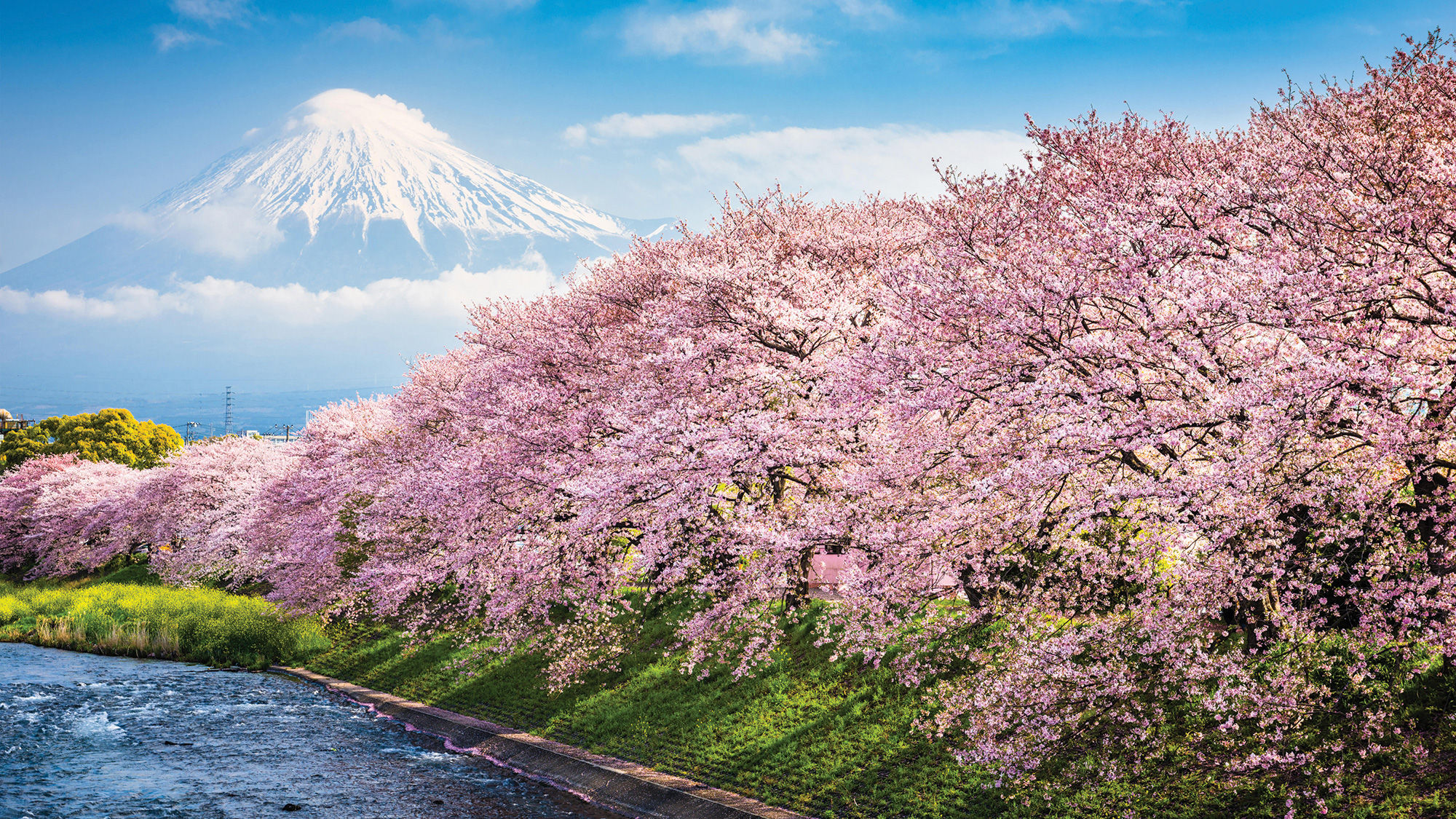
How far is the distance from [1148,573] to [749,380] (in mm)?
9490

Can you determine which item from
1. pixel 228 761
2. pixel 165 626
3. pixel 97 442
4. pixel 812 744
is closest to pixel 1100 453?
pixel 812 744

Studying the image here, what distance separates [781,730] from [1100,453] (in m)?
7.44

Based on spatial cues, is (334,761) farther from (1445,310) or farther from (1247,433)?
(1445,310)

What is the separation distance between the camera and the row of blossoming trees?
9.15m

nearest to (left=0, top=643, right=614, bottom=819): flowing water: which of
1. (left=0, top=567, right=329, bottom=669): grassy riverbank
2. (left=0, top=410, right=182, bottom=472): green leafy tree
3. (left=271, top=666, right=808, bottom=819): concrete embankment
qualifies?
(left=271, top=666, right=808, bottom=819): concrete embankment

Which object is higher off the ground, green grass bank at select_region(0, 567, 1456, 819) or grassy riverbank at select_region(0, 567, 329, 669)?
green grass bank at select_region(0, 567, 1456, 819)

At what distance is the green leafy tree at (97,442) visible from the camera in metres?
65.1

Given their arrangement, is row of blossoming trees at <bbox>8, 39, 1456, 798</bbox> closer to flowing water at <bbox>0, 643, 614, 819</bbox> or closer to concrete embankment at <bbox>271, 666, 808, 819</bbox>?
concrete embankment at <bbox>271, 666, 808, 819</bbox>

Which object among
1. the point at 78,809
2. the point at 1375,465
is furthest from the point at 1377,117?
the point at 78,809

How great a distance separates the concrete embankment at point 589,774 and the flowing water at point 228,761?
1.12 ft

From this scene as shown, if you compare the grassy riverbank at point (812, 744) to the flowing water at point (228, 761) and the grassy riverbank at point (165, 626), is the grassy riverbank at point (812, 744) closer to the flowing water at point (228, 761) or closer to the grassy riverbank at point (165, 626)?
the flowing water at point (228, 761)

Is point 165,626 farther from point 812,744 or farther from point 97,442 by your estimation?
point 97,442

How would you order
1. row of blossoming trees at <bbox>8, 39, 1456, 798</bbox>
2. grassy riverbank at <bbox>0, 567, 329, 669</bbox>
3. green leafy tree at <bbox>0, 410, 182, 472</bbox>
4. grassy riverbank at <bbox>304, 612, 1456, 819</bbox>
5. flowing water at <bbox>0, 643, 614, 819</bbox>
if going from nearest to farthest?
row of blossoming trees at <bbox>8, 39, 1456, 798</bbox>, grassy riverbank at <bbox>304, 612, 1456, 819</bbox>, flowing water at <bbox>0, 643, 614, 819</bbox>, grassy riverbank at <bbox>0, 567, 329, 669</bbox>, green leafy tree at <bbox>0, 410, 182, 472</bbox>

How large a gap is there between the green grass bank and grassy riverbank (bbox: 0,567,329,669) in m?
→ 0.21
